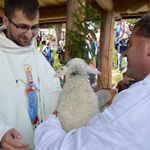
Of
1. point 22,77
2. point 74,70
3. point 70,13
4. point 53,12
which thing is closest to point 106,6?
point 53,12

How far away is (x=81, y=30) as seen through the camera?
11.5 ft

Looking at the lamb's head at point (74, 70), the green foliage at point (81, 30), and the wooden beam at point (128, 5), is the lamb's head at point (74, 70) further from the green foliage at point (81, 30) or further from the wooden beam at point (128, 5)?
the wooden beam at point (128, 5)

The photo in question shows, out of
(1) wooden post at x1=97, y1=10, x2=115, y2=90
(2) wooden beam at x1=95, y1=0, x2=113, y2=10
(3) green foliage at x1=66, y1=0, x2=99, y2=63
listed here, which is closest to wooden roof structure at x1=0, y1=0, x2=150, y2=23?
(2) wooden beam at x1=95, y1=0, x2=113, y2=10

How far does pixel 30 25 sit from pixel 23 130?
2.62ft

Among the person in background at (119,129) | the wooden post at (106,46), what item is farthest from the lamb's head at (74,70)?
the wooden post at (106,46)

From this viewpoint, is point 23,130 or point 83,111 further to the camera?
point 23,130

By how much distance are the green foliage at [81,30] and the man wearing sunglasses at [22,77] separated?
5.06 feet

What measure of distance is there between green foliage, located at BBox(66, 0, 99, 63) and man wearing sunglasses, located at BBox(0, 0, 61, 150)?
154 cm

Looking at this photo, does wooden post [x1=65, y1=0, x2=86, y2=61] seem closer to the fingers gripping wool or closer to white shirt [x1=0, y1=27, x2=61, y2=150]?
white shirt [x1=0, y1=27, x2=61, y2=150]

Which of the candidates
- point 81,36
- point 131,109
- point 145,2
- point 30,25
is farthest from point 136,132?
point 145,2

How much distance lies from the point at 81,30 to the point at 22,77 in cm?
179

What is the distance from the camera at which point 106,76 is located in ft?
21.5

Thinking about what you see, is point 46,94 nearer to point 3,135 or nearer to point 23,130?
point 23,130

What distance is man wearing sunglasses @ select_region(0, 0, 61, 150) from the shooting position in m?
1.78
